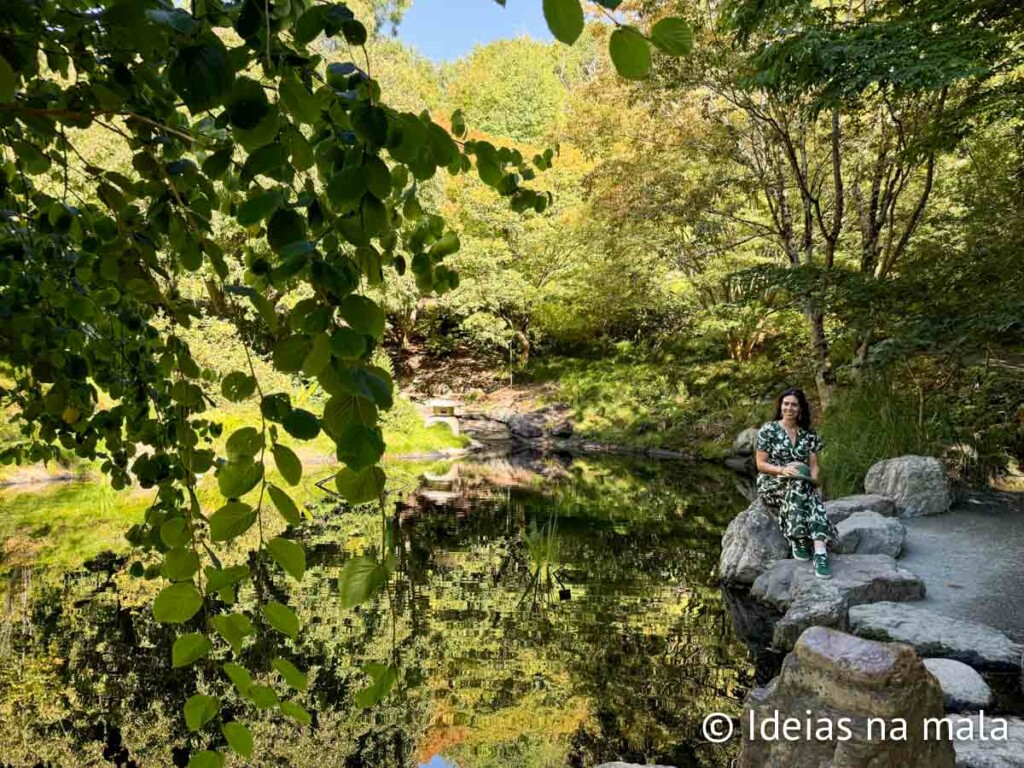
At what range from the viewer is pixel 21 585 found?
609 cm

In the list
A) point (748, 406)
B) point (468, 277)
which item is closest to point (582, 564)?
point (748, 406)

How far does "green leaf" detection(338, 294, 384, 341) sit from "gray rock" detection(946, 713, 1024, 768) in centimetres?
343

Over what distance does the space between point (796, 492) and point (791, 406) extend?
28.1 inches

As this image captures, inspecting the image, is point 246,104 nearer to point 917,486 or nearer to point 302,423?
point 302,423

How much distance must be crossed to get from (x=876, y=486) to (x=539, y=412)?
1252 centimetres

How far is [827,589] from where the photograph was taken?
5.06 m

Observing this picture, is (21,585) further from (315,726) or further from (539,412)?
(539,412)

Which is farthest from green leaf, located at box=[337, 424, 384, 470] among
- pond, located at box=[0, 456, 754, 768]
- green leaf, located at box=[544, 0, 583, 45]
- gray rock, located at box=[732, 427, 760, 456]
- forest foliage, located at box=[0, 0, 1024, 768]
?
gray rock, located at box=[732, 427, 760, 456]

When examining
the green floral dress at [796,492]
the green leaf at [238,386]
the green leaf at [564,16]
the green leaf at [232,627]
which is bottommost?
the green floral dress at [796,492]

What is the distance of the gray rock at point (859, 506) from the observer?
7.36 meters

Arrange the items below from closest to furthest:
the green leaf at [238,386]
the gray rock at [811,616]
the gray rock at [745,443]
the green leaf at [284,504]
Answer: the green leaf at [284,504] < the green leaf at [238,386] < the gray rock at [811,616] < the gray rock at [745,443]

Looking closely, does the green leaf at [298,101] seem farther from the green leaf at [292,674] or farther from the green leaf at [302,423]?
the green leaf at [292,674]

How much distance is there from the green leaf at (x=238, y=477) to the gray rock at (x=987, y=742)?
3372 mm

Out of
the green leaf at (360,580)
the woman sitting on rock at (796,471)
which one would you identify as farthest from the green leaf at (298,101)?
the woman sitting on rock at (796,471)
